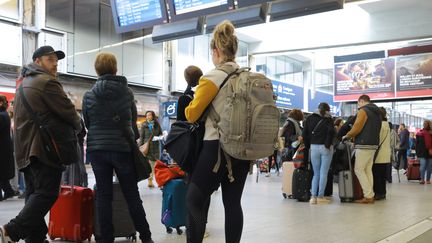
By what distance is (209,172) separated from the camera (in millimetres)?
2994

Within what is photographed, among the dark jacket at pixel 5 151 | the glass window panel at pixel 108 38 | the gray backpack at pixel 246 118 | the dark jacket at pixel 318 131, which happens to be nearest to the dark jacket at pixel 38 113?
the gray backpack at pixel 246 118

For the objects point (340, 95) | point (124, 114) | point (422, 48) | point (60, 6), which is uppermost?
point (60, 6)

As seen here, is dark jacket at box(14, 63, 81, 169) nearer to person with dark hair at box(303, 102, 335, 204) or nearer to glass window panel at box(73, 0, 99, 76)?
person with dark hair at box(303, 102, 335, 204)

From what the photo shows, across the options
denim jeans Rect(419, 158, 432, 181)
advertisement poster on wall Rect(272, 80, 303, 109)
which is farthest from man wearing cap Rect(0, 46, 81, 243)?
advertisement poster on wall Rect(272, 80, 303, 109)

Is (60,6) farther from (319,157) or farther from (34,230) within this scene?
(34,230)

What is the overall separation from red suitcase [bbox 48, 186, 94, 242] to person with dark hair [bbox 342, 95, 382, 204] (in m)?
4.89

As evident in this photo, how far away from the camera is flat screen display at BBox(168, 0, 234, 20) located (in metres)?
8.09

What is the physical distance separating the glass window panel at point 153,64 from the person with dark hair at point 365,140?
1128 cm

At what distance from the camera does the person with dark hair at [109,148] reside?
12.6ft

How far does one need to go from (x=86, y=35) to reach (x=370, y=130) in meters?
11.1

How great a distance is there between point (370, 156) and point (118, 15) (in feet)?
19.6

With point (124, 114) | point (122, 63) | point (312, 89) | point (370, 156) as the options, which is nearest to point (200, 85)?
point (124, 114)

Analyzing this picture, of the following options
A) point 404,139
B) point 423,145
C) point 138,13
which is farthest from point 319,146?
point 404,139

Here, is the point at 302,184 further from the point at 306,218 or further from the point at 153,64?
the point at 153,64
